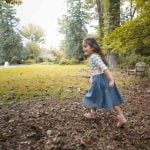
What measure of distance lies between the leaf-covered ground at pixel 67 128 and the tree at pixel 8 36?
35103 millimetres

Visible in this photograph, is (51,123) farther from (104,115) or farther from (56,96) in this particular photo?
(56,96)

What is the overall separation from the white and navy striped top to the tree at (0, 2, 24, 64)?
36905 mm

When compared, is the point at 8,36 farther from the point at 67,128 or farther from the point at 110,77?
the point at 110,77

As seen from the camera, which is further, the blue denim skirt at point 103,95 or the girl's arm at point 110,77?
the blue denim skirt at point 103,95

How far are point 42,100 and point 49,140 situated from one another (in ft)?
10.1

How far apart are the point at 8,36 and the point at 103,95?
1490 inches

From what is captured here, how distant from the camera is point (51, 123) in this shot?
5191 millimetres

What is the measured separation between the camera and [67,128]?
4.93 metres

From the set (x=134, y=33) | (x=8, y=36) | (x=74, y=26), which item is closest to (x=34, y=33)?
(x=8, y=36)

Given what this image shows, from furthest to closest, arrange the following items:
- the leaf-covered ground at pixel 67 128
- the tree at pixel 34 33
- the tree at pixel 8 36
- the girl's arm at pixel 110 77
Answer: the tree at pixel 34 33
the tree at pixel 8 36
the girl's arm at pixel 110 77
the leaf-covered ground at pixel 67 128

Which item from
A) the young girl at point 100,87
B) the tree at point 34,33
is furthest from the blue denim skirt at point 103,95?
the tree at point 34,33

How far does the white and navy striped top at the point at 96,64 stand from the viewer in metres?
4.91

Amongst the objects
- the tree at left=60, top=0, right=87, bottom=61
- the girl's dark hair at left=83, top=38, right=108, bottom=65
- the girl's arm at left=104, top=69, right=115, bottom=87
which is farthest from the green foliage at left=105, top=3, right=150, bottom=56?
the tree at left=60, top=0, right=87, bottom=61

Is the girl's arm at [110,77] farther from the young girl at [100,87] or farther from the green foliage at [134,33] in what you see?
the green foliage at [134,33]
